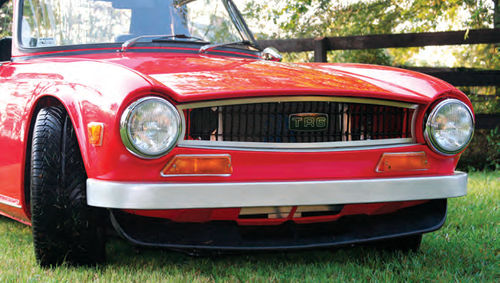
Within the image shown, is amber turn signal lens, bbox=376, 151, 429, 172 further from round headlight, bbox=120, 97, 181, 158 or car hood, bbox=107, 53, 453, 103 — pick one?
round headlight, bbox=120, 97, 181, 158

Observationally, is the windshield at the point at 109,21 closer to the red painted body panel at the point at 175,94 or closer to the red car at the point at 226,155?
the red painted body panel at the point at 175,94

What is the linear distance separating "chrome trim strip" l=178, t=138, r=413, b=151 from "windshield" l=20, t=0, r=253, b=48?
1.25 meters

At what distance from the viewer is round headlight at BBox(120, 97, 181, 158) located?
Result: 209 cm

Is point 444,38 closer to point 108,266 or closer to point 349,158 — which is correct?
point 349,158

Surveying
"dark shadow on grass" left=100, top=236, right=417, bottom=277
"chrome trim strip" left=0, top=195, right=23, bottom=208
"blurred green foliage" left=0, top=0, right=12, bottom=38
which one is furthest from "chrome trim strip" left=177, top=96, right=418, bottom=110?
"blurred green foliage" left=0, top=0, right=12, bottom=38

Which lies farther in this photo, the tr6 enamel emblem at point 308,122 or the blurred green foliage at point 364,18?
the blurred green foliage at point 364,18

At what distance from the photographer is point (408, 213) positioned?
263 cm

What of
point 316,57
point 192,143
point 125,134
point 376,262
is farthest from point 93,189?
point 316,57

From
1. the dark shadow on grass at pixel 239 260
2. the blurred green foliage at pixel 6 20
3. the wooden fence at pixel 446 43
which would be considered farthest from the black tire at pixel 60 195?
the wooden fence at pixel 446 43

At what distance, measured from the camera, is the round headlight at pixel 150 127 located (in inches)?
82.4

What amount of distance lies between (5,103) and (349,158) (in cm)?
179

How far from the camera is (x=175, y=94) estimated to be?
213cm

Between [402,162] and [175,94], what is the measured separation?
1.00 m

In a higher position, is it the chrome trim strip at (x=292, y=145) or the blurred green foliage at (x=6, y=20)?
the blurred green foliage at (x=6, y=20)
